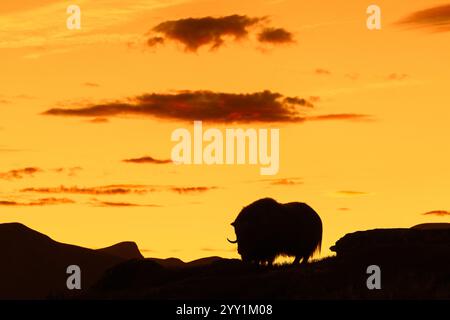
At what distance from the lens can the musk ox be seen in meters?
38.1

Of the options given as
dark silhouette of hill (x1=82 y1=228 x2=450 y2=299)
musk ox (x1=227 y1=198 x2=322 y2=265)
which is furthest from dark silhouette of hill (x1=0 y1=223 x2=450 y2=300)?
musk ox (x1=227 y1=198 x2=322 y2=265)

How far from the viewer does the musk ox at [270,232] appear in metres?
38.1

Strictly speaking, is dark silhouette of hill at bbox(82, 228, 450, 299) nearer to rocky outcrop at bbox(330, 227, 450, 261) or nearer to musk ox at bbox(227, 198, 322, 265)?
rocky outcrop at bbox(330, 227, 450, 261)

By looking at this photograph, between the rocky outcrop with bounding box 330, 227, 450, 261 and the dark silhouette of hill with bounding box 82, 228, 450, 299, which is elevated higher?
the rocky outcrop with bounding box 330, 227, 450, 261

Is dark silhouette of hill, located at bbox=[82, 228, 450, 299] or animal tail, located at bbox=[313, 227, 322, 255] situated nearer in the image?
dark silhouette of hill, located at bbox=[82, 228, 450, 299]

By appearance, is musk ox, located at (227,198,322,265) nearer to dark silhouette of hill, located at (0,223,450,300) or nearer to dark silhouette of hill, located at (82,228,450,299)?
dark silhouette of hill, located at (0,223,450,300)

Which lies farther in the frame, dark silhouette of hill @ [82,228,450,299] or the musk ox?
the musk ox

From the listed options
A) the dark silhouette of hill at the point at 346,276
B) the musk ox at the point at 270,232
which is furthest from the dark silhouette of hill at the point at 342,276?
the musk ox at the point at 270,232

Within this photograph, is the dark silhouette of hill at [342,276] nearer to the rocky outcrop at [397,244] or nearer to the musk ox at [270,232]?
the rocky outcrop at [397,244]

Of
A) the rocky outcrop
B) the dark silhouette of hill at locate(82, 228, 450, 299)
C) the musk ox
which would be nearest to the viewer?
the dark silhouette of hill at locate(82, 228, 450, 299)

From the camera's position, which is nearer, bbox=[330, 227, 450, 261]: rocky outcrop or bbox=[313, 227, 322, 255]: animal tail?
bbox=[330, 227, 450, 261]: rocky outcrop

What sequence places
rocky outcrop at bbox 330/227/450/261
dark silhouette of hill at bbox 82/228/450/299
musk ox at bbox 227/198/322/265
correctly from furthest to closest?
musk ox at bbox 227/198/322/265 < rocky outcrop at bbox 330/227/450/261 < dark silhouette of hill at bbox 82/228/450/299
